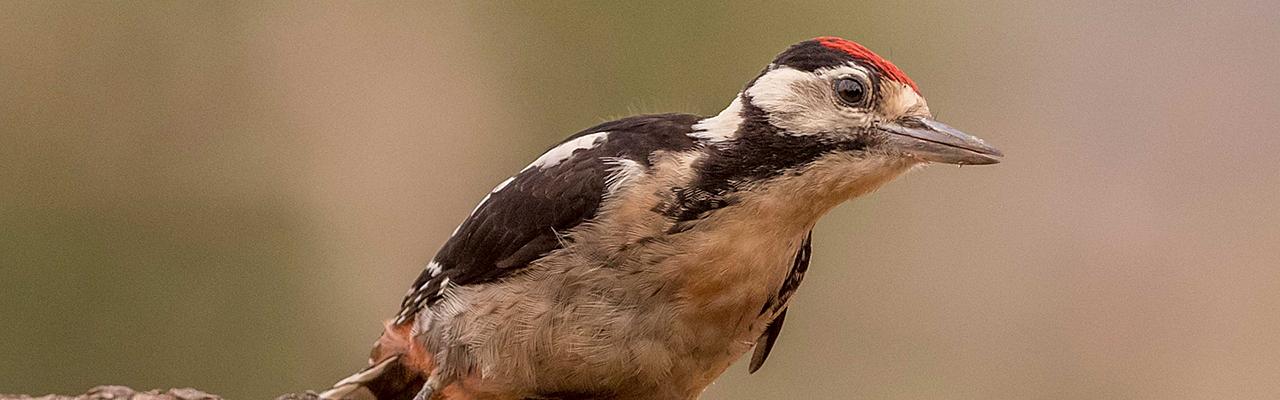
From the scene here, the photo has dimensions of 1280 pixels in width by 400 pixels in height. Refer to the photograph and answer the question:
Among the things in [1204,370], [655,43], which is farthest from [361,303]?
[1204,370]

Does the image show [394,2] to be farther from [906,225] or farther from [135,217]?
[906,225]

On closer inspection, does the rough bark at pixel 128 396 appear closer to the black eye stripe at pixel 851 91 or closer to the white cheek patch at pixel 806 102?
the white cheek patch at pixel 806 102

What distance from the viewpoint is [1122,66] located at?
19.0 feet

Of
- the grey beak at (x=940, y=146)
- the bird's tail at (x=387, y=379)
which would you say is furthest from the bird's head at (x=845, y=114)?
the bird's tail at (x=387, y=379)

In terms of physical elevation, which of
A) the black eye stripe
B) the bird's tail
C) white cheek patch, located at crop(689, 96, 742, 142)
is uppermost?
the black eye stripe

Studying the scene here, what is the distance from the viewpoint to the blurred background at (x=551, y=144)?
502 cm

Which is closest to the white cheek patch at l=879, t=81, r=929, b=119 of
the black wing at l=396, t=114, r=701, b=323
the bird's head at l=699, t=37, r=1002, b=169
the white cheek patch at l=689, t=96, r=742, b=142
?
the bird's head at l=699, t=37, r=1002, b=169

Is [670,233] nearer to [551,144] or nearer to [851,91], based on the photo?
[851,91]

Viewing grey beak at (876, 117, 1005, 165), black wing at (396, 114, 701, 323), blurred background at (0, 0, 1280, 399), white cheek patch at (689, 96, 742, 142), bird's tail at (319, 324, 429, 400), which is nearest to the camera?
grey beak at (876, 117, 1005, 165)

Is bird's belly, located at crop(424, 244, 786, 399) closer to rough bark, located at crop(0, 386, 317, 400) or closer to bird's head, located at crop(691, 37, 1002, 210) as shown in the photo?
bird's head, located at crop(691, 37, 1002, 210)

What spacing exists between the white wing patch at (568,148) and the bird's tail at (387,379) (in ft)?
1.94

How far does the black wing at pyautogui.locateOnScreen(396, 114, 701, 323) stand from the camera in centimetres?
307

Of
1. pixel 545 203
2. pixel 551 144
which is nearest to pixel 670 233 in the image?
pixel 545 203

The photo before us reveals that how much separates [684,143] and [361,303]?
8.38ft
